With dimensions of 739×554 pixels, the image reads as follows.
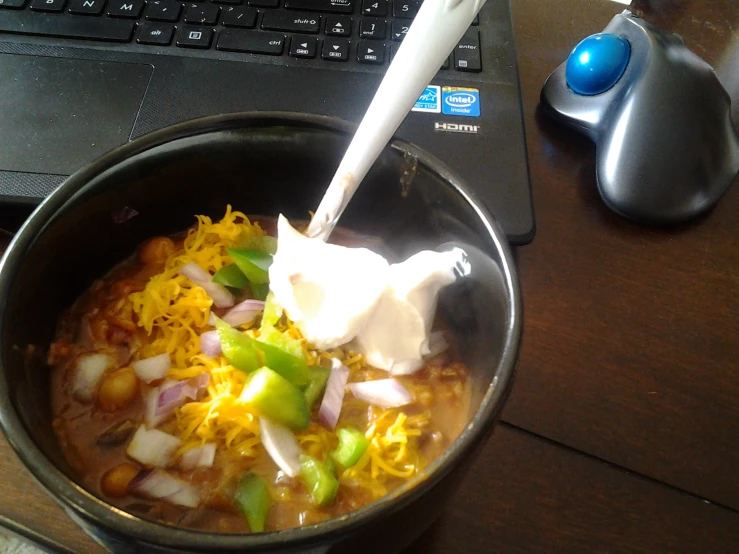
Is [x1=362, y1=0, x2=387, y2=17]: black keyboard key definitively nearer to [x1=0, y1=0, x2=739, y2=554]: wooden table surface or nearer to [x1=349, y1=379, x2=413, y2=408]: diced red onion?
[x1=0, y1=0, x2=739, y2=554]: wooden table surface

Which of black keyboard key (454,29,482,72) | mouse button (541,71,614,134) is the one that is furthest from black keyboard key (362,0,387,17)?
mouse button (541,71,614,134)

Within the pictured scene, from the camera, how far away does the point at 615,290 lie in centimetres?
70

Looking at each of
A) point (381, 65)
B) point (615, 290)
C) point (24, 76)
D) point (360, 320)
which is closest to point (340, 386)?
point (360, 320)

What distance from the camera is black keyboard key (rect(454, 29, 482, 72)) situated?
854mm

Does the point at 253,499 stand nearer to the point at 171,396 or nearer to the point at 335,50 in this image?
the point at 171,396

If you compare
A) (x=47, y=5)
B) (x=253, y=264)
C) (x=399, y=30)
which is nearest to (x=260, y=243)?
(x=253, y=264)

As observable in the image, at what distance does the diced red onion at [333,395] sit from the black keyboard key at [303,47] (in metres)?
0.47

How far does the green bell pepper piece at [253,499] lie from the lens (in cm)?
45

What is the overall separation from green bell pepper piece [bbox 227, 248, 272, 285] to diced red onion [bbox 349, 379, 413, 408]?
13 cm

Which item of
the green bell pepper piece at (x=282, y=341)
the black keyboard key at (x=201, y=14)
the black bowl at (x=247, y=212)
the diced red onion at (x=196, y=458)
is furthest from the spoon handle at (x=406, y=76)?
the black keyboard key at (x=201, y=14)

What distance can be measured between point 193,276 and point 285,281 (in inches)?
4.3

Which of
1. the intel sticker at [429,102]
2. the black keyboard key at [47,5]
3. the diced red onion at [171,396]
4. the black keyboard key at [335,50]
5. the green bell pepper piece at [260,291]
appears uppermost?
the intel sticker at [429,102]

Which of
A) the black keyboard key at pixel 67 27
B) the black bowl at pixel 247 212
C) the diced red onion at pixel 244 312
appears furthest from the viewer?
the black keyboard key at pixel 67 27

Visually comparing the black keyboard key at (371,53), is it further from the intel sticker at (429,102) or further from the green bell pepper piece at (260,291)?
the green bell pepper piece at (260,291)
